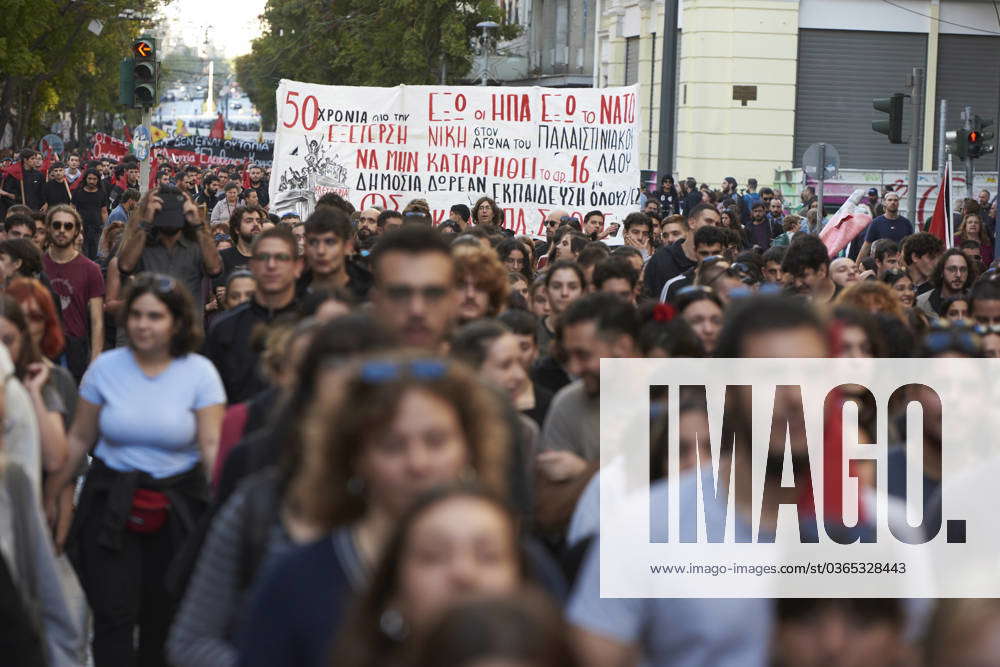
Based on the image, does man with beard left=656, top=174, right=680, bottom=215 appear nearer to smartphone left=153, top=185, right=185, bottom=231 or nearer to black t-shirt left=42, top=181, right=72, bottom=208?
black t-shirt left=42, top=181, right=72, bottom=208

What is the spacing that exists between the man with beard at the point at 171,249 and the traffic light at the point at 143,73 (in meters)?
11.0

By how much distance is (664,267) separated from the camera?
1216cm

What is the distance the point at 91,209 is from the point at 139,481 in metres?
18.4

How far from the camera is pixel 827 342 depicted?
13.3ft

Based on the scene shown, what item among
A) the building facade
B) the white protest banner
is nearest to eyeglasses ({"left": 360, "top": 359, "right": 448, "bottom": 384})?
the white protest banner

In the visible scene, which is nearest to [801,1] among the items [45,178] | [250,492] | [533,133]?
[45,178]

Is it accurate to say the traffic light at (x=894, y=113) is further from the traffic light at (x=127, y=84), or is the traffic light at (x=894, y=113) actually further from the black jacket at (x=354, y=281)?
the black jacket at (x=354, y=281)

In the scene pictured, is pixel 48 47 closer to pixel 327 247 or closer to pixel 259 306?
pixel 327 247

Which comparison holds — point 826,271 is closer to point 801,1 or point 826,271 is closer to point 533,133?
point 533,133

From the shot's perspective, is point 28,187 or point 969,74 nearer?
point 28,187

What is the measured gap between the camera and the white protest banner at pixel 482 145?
1789cm

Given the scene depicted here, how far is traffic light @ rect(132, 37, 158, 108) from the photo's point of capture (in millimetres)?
21500

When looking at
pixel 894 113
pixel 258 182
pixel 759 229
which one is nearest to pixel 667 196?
pixel 759 229

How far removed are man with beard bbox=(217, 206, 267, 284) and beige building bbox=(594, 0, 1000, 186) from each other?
2523cm
